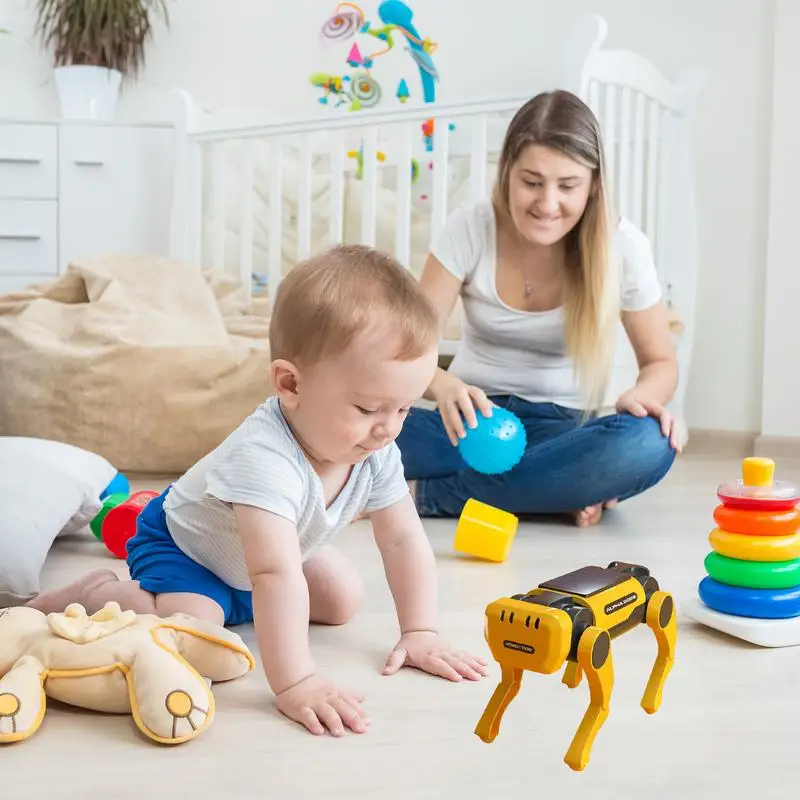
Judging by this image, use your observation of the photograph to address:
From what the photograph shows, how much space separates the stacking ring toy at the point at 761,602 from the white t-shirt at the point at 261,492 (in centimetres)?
34

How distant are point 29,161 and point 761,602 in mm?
2284

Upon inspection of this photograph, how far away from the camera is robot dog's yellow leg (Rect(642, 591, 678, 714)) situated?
0.74 m

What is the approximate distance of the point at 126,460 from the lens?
2.07 m

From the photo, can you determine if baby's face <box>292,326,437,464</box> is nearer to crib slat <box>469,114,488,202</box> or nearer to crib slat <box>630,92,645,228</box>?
crib slat <box>469,114,488,202</box>

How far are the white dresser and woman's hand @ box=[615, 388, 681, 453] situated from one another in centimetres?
162

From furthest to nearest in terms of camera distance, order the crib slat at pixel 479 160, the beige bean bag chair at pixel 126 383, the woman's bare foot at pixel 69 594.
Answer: the crib slat at pixel 479 160, the beige bean bag chair at pixel 126 383, the woman's bare foot at pixel 69 594

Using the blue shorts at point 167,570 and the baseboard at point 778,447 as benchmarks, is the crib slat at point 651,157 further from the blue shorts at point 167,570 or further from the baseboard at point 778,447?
the blue shorts at point 167,570

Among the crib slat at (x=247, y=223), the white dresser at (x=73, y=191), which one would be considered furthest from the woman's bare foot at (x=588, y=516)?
the white dresser at (x=73, y=191)

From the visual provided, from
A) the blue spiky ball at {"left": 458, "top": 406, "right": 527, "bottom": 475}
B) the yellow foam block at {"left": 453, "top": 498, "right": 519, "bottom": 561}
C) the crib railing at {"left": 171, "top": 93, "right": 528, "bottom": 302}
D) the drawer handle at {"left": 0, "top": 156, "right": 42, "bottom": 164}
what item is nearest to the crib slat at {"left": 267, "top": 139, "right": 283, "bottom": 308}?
the crib railing at {"left": 171, "top": 93, "right": 528, "bottom": 302}

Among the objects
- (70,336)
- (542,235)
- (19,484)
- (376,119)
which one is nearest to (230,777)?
(19,484)

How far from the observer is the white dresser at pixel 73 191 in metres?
2.76

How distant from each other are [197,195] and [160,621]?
6.26ft

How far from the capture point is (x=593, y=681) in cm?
67

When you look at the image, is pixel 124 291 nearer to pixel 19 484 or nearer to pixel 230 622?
pixel 19 484
